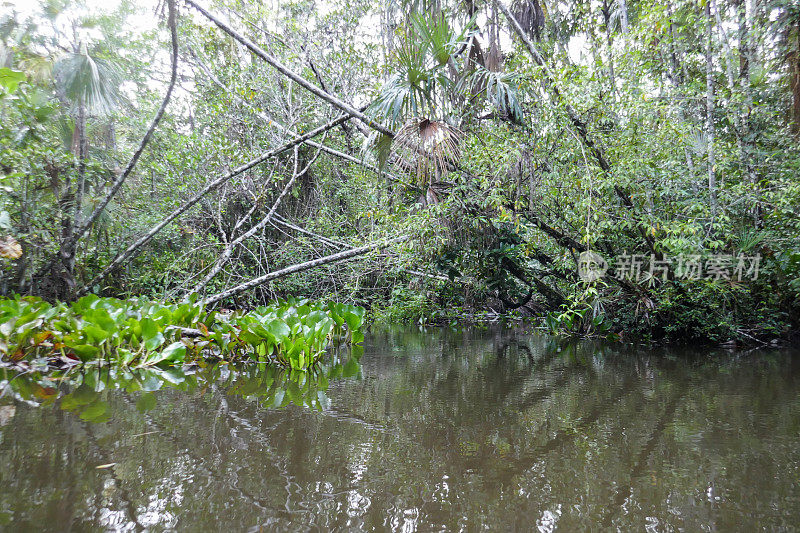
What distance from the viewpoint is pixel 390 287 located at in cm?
838

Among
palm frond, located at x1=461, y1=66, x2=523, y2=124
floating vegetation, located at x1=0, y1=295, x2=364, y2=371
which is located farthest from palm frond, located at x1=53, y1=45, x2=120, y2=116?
palm frond, located at x1=461, y1=66, x2=523, y2=124

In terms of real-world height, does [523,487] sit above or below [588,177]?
below

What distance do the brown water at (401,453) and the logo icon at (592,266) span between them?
5.32 feet

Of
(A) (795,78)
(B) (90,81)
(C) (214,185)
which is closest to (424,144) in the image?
(C) (214,185)

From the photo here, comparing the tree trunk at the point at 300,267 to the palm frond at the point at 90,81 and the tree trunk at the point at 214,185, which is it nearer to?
the tree trunk at the point at 214,185

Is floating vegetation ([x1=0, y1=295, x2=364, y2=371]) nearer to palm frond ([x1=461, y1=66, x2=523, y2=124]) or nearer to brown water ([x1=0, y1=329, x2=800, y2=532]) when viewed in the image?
brown water ([x1=0, y1=329, x2=800, y2=532])

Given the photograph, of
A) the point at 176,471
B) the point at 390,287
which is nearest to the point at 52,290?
the point at 390,287

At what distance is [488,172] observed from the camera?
193 inches

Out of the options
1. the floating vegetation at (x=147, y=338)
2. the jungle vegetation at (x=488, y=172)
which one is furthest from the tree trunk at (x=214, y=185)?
the floating vegetation at (x=147, y=338)

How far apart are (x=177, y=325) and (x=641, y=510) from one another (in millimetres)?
4069

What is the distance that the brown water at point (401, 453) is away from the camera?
4.34ft

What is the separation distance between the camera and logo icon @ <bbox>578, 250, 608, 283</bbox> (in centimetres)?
482

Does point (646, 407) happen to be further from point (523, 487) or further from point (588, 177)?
point (588, 177)

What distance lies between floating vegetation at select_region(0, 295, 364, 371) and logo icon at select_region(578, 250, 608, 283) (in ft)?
8.91
